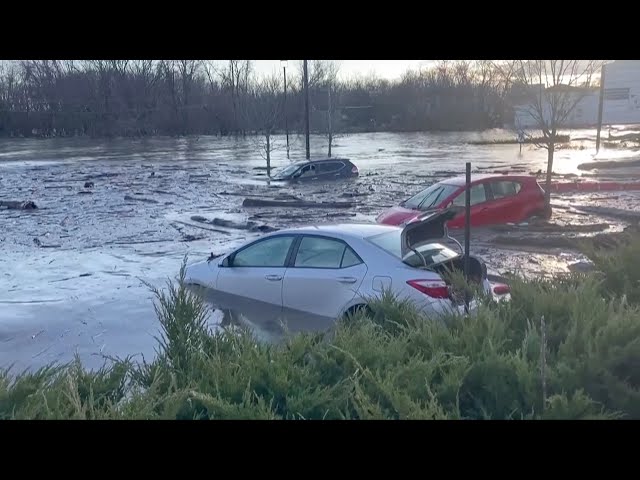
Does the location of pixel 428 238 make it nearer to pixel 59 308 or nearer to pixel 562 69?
pixel 59 308

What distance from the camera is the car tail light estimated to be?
7.47 m

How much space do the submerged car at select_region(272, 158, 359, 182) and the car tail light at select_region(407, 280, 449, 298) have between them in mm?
23190

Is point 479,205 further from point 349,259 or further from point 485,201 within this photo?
point 349,259

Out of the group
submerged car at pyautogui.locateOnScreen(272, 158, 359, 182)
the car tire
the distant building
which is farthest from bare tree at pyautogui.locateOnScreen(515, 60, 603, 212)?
the distant building

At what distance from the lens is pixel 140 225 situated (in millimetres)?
19656

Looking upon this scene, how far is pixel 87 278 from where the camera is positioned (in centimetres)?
1312

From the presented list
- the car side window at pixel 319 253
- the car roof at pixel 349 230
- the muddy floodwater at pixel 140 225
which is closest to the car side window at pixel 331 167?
the muddy floodwater at pixel 140 225

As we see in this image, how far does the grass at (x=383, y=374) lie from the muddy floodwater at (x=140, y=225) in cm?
293

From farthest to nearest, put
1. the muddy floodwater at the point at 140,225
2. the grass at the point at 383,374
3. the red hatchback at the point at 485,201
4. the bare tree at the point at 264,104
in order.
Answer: the bare tree at the point at 264,104, the red hatchback at the point at 485,201, the muddy floodwater at the point at 140,225, the grass at the point at 383,374

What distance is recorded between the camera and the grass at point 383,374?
132 inches

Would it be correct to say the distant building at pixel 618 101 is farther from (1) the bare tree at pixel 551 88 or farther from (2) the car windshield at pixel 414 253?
(2) the car windshield at pixel 414 253

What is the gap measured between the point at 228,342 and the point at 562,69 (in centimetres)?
1740
